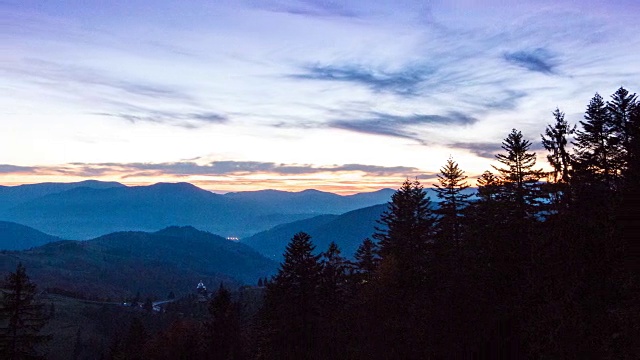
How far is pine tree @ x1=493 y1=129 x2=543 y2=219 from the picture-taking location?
115 ft

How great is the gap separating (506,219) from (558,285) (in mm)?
12092

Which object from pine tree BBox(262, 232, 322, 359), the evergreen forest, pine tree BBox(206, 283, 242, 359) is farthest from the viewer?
pine tree BBox(206, 283, 242, 359)

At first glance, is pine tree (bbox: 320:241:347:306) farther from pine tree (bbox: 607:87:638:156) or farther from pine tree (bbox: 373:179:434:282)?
pine tree (bbox: 607:87:638:156)

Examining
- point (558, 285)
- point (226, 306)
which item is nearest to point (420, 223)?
point (558, 285)

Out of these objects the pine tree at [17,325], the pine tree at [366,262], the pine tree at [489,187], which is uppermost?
the pine tree at [489,187]

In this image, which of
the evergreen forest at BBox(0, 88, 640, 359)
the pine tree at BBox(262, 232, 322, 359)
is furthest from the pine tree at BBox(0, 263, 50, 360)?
the pine tree at BBox(262, 232, 322, 359)

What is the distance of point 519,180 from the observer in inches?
1436

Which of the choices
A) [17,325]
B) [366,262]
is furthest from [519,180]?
[17,325]

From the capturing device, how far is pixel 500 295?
31422mm

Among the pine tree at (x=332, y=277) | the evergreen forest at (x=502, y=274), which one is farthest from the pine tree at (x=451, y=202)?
the pine tree at (x=332, y=277)

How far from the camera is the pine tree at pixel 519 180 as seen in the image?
35.0 meters

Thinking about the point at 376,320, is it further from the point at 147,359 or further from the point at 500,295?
the point at 147,359

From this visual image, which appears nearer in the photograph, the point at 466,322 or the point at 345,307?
the point at 466,322

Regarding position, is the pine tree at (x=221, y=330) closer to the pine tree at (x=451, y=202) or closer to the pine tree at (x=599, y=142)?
Result: the pine tree at (x=451, y=202)
